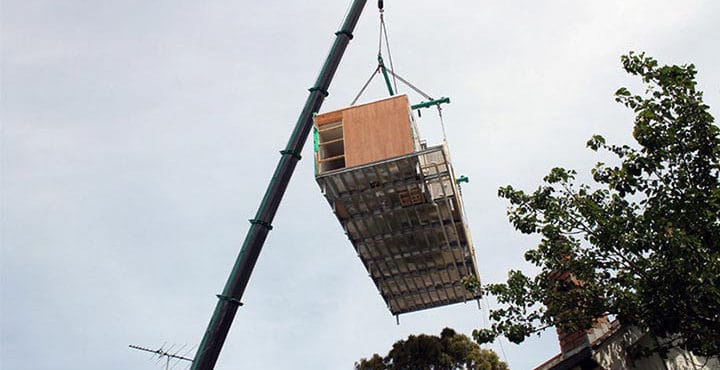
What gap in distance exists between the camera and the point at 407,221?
17859mm

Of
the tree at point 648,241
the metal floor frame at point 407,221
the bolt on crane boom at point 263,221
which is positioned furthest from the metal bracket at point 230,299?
the tree at point 648,241

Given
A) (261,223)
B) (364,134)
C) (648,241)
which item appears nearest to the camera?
(648,241)

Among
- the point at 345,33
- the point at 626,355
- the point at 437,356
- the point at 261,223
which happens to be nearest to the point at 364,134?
the point at 261,223

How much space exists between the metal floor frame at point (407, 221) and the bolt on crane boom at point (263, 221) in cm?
395

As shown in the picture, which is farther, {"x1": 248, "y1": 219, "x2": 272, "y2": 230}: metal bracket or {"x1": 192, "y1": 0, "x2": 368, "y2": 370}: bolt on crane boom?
{"x1": 248, "y1": 219, "x2": 272, "y2": 230}: metal bracket

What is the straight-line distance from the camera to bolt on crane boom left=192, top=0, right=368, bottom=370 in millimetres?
18703

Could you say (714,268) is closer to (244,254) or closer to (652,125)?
(652,125)

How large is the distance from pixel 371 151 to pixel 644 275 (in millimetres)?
7993

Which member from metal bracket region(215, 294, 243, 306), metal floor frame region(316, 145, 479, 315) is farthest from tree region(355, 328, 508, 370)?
metal bracket region(215, 294, 243, 306)

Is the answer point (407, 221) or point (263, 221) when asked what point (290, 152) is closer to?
point (263, 221)

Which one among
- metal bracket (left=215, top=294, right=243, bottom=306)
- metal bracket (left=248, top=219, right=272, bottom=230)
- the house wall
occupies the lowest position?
the house wall

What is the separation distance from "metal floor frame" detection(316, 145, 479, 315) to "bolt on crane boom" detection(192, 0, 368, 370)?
395 centimetres

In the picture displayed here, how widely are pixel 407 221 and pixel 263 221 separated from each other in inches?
232

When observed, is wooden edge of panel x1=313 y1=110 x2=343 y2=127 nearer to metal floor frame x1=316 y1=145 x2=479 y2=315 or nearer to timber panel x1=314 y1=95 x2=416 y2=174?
timber panel x1=314 y1=95 x2=416 y2=174
